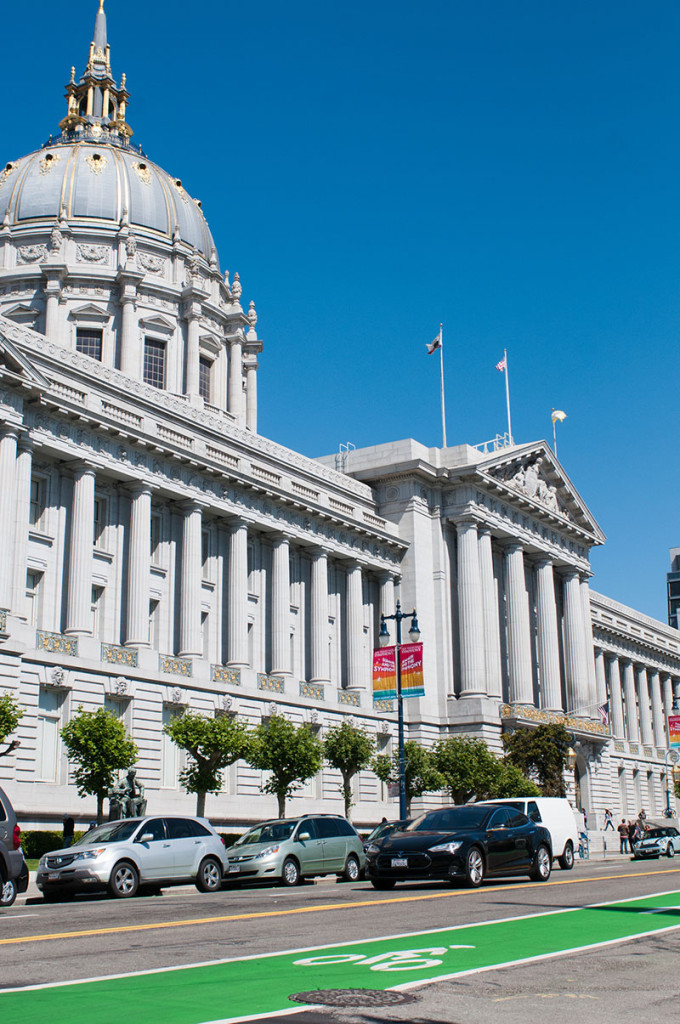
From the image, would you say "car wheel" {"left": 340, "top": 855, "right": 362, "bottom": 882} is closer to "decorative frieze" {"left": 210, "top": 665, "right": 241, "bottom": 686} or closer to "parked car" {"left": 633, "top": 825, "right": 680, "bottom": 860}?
"decorative frieze" {"left": 210, "top": 665, "right": 241, "bottom": 686}

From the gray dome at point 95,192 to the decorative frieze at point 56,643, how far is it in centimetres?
4290

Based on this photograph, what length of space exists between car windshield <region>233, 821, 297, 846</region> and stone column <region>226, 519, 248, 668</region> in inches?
870

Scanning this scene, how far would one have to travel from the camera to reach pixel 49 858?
22.1 meters

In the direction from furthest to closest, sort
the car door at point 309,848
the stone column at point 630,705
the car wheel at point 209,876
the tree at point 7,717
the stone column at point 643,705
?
1. the stone column at point 643,705
2. the stone column at point 630,705
3. the tree at point 7,717
4. the car door at point 309,848
5. the car wheel at point 209,876

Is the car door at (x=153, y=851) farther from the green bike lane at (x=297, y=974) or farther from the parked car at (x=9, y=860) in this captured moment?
the green bike lane at (x=297, y=974)

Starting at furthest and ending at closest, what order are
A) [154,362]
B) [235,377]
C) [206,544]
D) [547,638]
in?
[235,377] < [154,362] < [547,638] < [206,544]

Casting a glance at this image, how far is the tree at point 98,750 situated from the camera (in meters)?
34.9

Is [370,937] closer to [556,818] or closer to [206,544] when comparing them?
[556,818]

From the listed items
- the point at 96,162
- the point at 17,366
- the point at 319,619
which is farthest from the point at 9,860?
the point at 96,162

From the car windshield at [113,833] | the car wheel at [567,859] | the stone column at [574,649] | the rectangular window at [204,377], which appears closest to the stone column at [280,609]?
the car wheel at [567,859]

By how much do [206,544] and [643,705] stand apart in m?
60.0

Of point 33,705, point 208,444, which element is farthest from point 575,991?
point 208,444

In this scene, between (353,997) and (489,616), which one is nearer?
(353,997)

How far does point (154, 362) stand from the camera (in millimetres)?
74062
